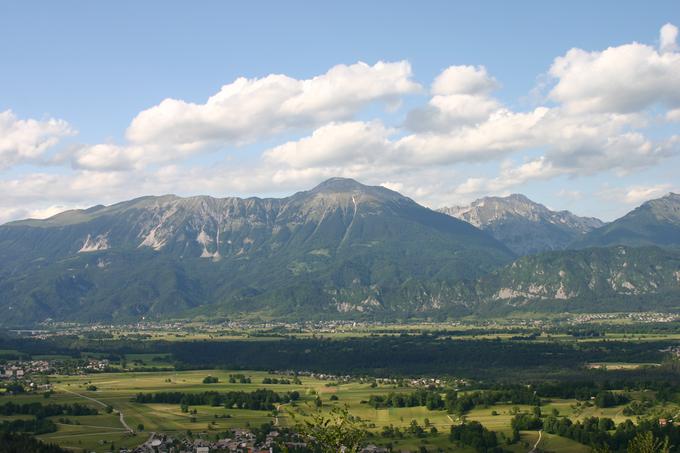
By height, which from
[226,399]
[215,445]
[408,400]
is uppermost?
[226,399]

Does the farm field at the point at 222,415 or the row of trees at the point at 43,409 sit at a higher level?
the row of trees at the point at 43,409

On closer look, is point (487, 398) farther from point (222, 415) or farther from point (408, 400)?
point (222, 415)

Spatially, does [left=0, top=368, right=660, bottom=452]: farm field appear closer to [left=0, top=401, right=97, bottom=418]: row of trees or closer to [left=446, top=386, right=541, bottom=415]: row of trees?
[left=446, top=386, right=541, bottom=415]: row of trees

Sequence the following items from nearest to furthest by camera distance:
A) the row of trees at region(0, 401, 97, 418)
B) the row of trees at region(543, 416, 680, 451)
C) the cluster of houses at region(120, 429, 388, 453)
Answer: the cluster of houses at region(120, 429, 388, 453), the row of trees at region(543, 416, 680, 451), the row of trees at region(0, 401, 97, 418)

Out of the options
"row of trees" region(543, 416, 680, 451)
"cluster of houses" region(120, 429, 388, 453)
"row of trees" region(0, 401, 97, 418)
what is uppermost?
"row of trees" region(0, 401, 97, 418)

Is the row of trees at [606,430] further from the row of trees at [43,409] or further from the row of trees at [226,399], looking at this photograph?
the row of trees at [43,409]

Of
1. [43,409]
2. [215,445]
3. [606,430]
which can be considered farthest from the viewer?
[43,409]

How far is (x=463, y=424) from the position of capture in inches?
4904

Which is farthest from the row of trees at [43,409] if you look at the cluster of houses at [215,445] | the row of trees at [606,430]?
the row of trees at [606,430]

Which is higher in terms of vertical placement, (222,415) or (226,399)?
(226,399)

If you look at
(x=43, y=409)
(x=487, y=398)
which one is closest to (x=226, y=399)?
(x=43, y=409)

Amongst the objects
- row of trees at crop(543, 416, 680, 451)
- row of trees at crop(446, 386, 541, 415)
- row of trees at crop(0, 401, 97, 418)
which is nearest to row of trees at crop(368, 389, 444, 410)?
row of trees at crop(446, 386, 541, 415)

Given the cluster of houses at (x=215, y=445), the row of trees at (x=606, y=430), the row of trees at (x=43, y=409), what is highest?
the row of trees at (x=43, y=409)

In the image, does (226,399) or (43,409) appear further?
(226,399)
